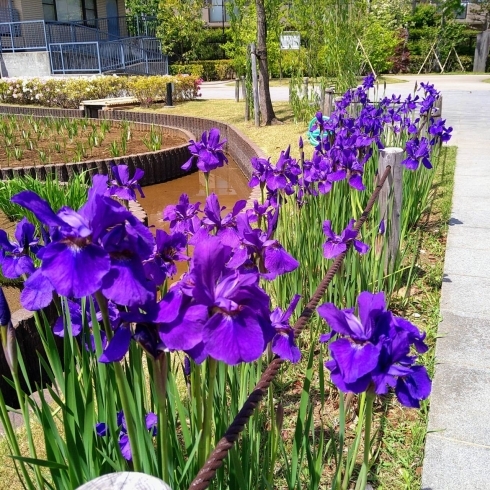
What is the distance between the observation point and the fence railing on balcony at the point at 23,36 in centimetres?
2131

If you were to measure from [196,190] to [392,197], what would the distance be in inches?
208

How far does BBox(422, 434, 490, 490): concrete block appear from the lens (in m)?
1.98

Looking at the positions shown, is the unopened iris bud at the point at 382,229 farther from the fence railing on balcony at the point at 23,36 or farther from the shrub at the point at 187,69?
the shrub at the point at 187,69

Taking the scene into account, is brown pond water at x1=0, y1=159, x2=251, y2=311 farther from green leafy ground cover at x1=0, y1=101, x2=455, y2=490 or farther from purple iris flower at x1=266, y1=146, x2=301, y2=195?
purple iris flower at x1=266, y1=146, x2=301, y2=195

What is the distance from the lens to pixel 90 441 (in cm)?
120

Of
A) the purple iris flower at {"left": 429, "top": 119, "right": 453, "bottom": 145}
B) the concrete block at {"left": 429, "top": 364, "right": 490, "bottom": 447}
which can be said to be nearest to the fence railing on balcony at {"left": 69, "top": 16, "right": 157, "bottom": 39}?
the purple iris flower at {"left": 429, "top": 119, "right": 453, "bottom": 145}

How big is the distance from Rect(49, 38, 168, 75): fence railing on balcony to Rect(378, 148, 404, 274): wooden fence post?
17426 mm

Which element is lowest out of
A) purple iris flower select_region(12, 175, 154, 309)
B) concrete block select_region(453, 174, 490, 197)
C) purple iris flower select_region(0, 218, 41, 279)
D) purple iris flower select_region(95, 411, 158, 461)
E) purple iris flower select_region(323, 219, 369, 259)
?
concrete block select_region(453, 174, 490, 197)

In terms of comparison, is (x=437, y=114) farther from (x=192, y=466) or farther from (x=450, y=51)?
(x=450, y=51)

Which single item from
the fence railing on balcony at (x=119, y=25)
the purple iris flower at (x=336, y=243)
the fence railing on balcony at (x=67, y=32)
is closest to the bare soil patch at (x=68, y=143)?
the purple iris flower at (x=336, y=243)

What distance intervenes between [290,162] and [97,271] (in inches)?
81.9

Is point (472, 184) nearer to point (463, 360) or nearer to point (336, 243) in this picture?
point (463, 360)

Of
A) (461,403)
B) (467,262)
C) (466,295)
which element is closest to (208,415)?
(461,403)

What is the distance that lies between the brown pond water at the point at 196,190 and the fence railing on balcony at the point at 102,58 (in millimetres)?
12068
